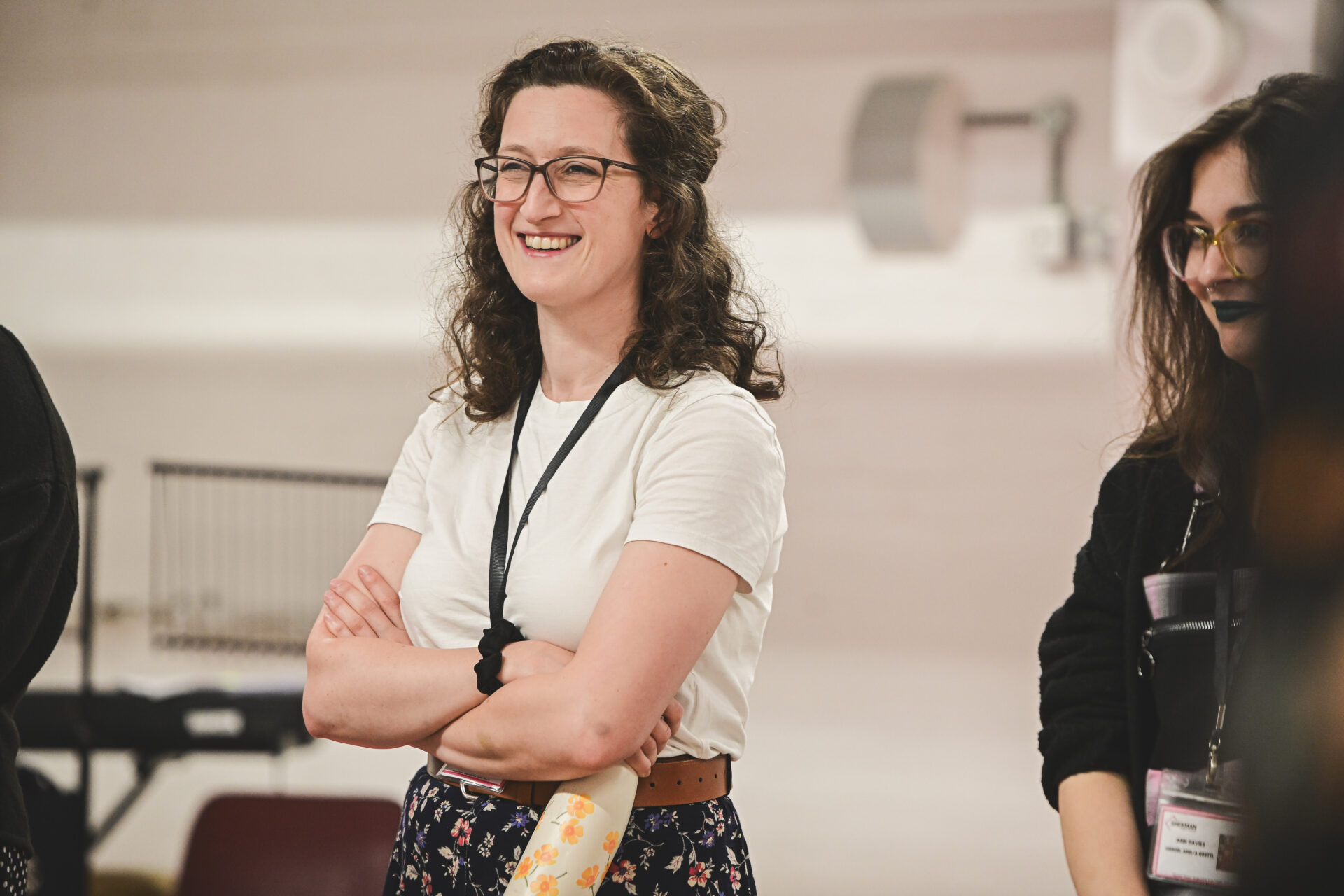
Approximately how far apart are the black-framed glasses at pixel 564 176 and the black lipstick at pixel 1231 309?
0.59m

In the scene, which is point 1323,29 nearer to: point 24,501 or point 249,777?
point 24,501

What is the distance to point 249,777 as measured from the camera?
12.7 ft

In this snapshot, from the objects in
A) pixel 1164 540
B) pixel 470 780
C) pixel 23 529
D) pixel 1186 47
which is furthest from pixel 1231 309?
pixel 1186 47

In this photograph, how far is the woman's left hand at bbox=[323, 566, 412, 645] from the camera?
4.26 feet

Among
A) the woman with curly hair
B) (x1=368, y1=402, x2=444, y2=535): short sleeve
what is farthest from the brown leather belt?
(x1=368, y1=402, x2=444, y2=535): short sleeve

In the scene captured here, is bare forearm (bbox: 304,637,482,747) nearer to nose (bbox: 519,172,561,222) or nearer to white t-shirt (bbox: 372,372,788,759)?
white t-shirt (bbox: 372,372,788,759)

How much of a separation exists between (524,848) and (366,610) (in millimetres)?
326

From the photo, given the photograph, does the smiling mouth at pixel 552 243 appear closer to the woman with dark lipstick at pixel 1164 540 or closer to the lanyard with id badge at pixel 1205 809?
the woman with dark lipstick at pixel 1164 540

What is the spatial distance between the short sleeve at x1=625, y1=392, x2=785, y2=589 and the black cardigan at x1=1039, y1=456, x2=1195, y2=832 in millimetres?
310

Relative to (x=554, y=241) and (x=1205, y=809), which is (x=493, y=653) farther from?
(x=1205, y=809)

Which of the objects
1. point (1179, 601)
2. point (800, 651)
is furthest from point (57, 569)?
point (800, 651)

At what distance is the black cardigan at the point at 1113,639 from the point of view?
1131 mm

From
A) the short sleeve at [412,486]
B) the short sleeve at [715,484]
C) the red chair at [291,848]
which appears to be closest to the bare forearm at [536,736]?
the short sleeve at [715,484]

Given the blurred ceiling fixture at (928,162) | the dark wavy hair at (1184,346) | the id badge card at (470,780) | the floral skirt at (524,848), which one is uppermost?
the blurred ceiling fixture at (928,162)
